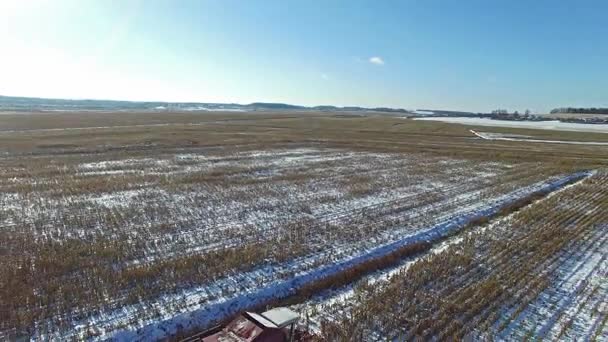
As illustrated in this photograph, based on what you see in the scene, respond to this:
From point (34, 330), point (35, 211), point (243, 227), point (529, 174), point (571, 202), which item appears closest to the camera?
point (34, 330)

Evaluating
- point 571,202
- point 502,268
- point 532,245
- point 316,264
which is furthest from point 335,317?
point 571,202

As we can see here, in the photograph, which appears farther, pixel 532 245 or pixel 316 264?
pixel 532 245

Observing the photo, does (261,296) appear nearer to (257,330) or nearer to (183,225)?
(257,330)

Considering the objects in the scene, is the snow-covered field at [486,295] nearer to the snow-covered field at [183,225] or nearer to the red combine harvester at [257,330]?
the red combine harvester at [257,330]

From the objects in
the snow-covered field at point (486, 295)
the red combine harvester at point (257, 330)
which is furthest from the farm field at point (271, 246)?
the red combine harvester at point (257, 330)

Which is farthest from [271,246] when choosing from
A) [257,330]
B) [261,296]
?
[257,330]

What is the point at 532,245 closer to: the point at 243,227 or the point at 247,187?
the point at 243,227

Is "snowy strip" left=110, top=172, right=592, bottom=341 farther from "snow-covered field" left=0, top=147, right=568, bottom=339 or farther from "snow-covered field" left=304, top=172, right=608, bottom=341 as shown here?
"snow-covered field" left=304, top=172, right=608, bottom=341
